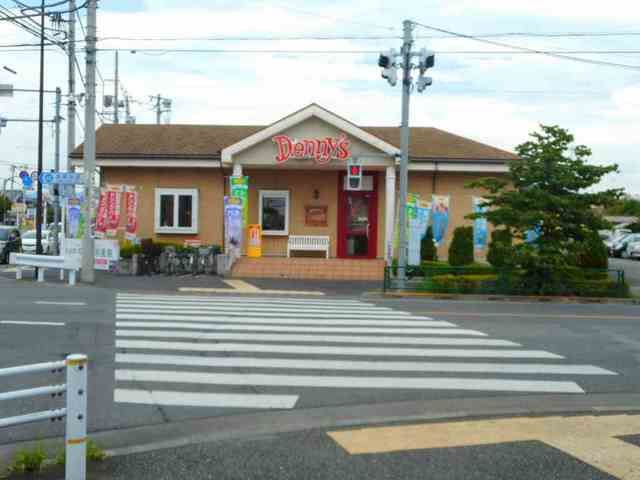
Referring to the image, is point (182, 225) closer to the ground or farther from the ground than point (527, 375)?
farther from the ground

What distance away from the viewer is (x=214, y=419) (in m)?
7.26

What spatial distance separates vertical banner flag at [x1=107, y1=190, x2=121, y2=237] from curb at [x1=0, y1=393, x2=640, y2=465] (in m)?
20.8

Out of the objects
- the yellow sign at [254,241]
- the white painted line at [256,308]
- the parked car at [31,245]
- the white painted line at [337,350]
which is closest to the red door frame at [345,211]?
the yellow sign at [254,241]

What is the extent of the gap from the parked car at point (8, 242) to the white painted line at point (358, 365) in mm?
23782

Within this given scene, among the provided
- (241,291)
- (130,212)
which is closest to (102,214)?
(130,212)

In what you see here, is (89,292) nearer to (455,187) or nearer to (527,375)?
(527,375)

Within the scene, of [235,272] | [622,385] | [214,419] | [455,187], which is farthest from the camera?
[455,187]

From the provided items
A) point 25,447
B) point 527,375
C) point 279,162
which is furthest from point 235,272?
point 25,447

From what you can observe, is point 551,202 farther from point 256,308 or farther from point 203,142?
point 203,142

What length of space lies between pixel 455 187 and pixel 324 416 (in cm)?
2187

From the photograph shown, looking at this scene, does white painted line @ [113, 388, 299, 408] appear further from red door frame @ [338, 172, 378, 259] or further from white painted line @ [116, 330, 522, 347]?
red door frame @ [338, 172, 378, 259]

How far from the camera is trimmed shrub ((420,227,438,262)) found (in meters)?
26.3

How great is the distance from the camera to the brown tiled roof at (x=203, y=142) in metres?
27.9

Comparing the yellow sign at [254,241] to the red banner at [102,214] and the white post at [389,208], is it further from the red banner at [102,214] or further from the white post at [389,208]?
the red banner at [102,214]
